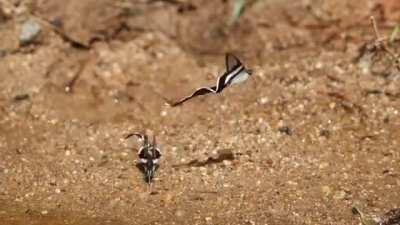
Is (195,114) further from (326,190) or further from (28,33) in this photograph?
(28,33)

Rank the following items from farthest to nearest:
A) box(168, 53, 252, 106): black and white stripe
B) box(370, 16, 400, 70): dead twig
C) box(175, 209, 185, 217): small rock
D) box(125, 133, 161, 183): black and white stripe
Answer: box(370, 16, 400, 70): dead twig
box(168, 53, 252, 106): black and white stripe
box(125, 133, 161, 183): black and white stripe
box(175, 209, 185, 217): small rock

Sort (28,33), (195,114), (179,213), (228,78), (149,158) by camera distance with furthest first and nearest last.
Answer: (28,33) → (195,114) → (228,78) → (149,158) → (179,213)

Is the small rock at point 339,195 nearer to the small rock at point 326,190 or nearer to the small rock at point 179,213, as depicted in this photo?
the small rock at point 326,190

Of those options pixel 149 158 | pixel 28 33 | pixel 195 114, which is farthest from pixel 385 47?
pixel 28 33

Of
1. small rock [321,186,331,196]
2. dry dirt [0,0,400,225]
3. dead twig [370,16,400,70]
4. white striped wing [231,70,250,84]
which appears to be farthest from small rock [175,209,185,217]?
dead twig [370,16,400,70]

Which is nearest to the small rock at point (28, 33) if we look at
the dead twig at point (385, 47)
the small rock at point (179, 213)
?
the small rock at point (179, 213)

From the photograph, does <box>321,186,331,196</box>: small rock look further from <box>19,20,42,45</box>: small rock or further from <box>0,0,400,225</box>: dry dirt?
<box>19,20,42,45</box>: small rock

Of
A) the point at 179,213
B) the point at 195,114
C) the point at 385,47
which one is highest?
the point at 385,47
